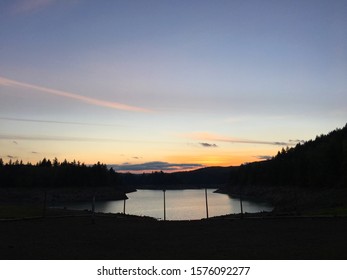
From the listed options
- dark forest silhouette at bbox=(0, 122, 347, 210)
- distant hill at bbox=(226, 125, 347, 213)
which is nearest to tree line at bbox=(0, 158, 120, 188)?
dark forest silhouette at bbox=(0, 122, 347, 210)

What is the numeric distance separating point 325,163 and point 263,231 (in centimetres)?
8522

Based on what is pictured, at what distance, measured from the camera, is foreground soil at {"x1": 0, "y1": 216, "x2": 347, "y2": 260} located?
12.7 meters

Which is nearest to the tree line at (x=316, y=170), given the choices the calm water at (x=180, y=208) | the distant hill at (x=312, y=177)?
the distant hill at (x=312, y=177)

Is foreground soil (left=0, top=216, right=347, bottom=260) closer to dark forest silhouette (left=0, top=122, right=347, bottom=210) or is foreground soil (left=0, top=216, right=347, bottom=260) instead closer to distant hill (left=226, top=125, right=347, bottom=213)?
distant hill (left=226, top=125, right=347, bottom=213)

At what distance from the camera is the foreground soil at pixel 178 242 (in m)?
12.7

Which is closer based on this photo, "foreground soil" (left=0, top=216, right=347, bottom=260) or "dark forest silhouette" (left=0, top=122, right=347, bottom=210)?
"foreground soil" (left=0, top=216, right=347, bottom=260)

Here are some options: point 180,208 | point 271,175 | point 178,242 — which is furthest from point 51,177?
point 178,242

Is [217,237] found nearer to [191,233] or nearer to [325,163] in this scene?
[191,233]

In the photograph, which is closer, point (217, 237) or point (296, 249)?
point (296, 249)

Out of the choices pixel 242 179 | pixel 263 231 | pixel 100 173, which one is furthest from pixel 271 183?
pixel 263 231

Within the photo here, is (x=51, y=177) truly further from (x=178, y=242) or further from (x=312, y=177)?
(x=178, y=242)

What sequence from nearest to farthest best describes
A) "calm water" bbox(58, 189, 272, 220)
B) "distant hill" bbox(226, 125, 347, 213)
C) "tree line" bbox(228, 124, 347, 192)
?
1. "calm water" bbox(58, 189, 272, 220)
2. "distant hill" bbox(226, 125, 347, 213)
3. "tree line" bbox(228, 124, 347, 192)

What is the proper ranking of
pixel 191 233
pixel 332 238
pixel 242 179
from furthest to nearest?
pixel 242 179
pixel 191 233
pixel 332 238

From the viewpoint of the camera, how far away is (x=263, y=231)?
1956 cm
